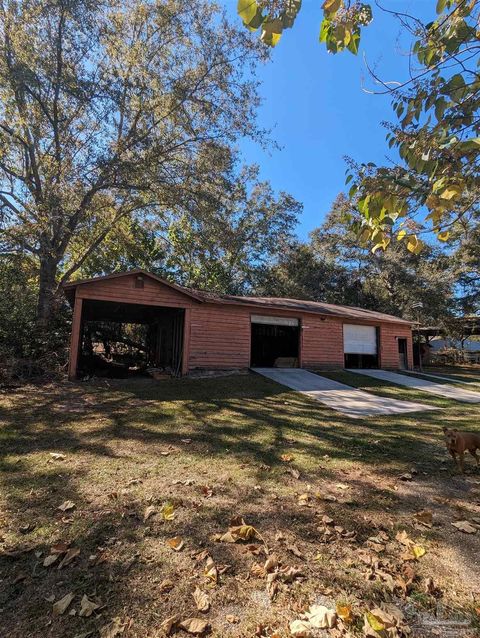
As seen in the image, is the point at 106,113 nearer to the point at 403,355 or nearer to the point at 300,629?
the point at 300,629

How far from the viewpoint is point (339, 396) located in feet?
34.9

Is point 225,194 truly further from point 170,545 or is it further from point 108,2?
point 170,545

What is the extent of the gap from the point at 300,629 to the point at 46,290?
48.4 feet

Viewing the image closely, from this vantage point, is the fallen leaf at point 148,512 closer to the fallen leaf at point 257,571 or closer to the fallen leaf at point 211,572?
the fallen leaf at point 211,572

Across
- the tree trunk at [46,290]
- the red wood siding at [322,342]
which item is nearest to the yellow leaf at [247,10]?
the tree trunk at [46,290]

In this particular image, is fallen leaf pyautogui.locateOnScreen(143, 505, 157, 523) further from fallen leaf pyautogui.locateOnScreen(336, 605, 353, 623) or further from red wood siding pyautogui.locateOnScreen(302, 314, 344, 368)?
red wood siding pyautogui.locateOnScreen(302, 314, 344, 368)

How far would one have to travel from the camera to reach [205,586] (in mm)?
2148

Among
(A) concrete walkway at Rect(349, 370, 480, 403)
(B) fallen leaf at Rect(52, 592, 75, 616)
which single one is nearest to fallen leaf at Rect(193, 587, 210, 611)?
(B) fallen leaf at Rect(52, 592, 75, 616)

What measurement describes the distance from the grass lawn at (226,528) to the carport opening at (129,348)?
7310 mm

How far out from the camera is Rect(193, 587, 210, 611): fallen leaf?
197cm

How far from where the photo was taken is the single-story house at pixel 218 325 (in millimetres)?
11727

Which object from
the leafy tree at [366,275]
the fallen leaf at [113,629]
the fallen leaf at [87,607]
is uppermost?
the leafy tree at [366,275]

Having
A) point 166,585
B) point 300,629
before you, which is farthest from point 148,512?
point 300,629

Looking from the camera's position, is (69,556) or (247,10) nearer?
(247,10)
